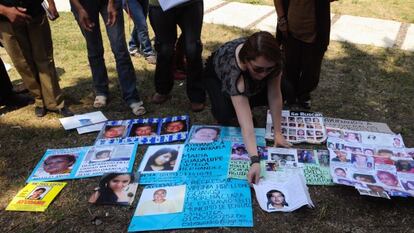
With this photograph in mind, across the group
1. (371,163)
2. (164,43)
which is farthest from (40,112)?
(371,163)

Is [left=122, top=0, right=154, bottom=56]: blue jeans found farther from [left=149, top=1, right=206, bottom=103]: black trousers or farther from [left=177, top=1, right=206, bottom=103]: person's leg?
[left=177, top=1, right=206, bottom=103]: person's leg

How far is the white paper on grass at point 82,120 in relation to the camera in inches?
109

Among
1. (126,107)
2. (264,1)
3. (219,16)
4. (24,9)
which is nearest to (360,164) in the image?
(126,107)

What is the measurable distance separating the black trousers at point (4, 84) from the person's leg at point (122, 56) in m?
0.88

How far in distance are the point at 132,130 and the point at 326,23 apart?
4.87 feet

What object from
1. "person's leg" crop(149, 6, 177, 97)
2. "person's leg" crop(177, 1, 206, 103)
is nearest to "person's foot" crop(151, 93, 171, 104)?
"person's leg" crop(149, 6, 177, 97)

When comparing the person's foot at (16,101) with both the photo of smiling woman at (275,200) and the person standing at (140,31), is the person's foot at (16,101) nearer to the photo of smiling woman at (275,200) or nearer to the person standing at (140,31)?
the person standing at (140,31)

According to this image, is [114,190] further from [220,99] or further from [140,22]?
[140,22]

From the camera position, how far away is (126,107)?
9.93ft

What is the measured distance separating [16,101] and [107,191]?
4.64 feet

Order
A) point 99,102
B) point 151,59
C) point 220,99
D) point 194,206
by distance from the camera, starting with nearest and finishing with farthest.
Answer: point 194,206 → point 220,99 → point 99,102 → point 151,59

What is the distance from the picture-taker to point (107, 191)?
2.13 metres

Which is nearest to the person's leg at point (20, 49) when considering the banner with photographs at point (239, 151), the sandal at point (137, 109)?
the sandal at point (137, 109)

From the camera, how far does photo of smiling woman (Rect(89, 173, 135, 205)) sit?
2074mm
